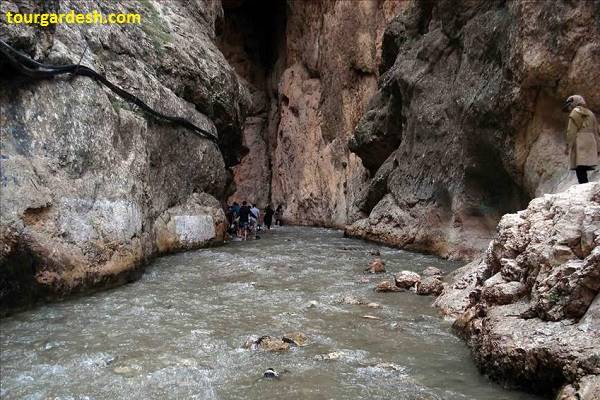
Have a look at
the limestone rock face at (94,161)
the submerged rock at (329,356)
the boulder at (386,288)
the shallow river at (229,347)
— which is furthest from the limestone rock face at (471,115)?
the limestone rock face at (94,161)

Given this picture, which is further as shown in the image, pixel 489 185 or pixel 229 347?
pixel 489 185

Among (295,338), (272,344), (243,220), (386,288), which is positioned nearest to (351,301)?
(386,288)

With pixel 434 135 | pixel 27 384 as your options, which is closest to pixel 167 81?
pixel 434 135

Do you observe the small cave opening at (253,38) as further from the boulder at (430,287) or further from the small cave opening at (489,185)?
the boulder at (430,287)

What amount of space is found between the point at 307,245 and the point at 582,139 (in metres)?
9.16

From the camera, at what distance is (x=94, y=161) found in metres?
8.16

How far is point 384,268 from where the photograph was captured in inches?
383

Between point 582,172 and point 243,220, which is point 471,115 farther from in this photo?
point 243,220

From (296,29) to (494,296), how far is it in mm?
29855

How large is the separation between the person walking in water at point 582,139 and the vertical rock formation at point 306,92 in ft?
42.9

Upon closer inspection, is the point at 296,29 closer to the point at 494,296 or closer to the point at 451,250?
the point at 451,250

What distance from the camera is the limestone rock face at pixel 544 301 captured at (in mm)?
3389

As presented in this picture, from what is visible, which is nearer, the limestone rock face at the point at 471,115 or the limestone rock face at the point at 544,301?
the limestone rock face at the point at 544,301

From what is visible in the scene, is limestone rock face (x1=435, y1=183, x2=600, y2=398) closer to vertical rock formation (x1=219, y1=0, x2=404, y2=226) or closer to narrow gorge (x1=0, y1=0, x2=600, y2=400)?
narrow gorge (x1=0, y1=0, x2=600, y2=400)
